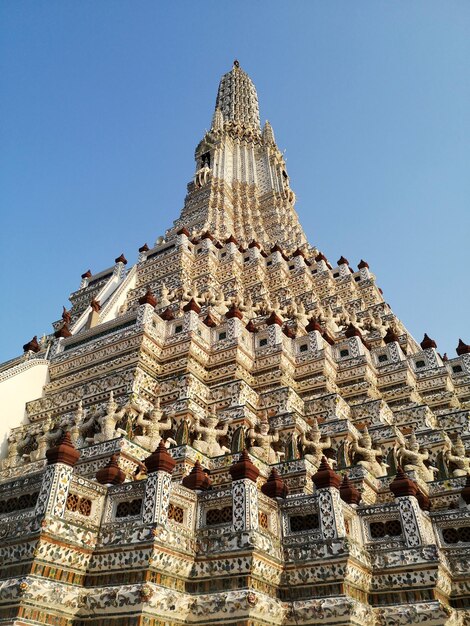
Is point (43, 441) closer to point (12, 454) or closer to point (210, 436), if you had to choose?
point (12, 454)

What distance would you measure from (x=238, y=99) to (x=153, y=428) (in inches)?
1769

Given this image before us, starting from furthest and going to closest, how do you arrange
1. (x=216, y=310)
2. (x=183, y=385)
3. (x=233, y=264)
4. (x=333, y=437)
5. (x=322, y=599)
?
(x=233, y=264), (x=216, y=310), (x=183, y=385), (x=333, y=437), (x=322, y=599)

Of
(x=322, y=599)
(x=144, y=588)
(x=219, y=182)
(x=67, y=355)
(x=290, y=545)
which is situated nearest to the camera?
(x=144, y=588)

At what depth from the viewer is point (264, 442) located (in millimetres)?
12398

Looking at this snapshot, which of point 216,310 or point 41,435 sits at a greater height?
point 216,310

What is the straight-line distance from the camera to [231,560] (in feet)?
25.1

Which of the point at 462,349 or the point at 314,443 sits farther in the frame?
the point at 462,349

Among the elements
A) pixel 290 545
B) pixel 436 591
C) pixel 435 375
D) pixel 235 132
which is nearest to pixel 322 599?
pixel 290 545

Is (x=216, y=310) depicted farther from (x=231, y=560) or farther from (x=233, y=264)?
(x=231, y=560)

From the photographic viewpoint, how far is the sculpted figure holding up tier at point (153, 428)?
11.5m

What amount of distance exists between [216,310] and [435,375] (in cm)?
747

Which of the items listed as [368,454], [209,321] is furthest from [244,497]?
[209,321]

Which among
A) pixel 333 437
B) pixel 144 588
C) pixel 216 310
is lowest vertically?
pixel 144 588

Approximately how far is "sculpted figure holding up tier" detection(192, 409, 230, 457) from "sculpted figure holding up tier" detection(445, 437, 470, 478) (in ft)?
17.0
